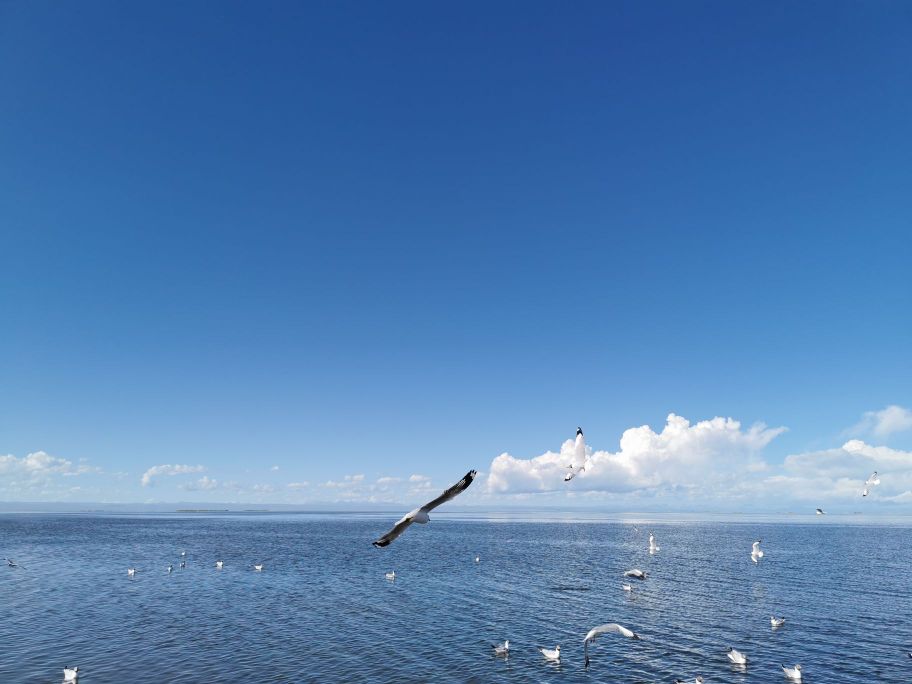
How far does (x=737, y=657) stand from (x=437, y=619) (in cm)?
2401

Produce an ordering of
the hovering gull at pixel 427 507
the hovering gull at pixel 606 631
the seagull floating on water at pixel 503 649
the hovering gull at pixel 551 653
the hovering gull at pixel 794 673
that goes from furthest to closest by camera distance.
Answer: the seagull floating on water at pixel 503 649
the hovering gull at pixel 551 653
the hovering gull at pixel 794 673
the hovering gull at pixel 606 631
the hovering gull at pixel 427 507

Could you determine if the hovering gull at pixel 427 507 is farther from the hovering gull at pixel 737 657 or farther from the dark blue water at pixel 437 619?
the hovering gull at pixel 737 657

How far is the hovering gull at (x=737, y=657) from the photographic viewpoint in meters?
36.6

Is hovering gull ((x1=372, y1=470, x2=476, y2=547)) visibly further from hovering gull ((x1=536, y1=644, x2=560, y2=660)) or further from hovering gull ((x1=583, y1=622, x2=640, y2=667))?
hovering gull ((x1=536, y1=644, x2=560, y2=660))

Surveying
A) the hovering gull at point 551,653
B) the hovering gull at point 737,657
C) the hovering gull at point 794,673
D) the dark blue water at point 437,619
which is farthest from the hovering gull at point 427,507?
the hovering gull at point 737,657

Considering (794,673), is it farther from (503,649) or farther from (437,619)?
(437,619)

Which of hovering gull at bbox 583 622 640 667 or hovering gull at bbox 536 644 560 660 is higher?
hovering gull at bbox 583 622 640 667

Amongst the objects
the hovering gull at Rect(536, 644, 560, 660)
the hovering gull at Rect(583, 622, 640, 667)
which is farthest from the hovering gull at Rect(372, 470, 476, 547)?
the hovering gull at Rect(536, 644, 560, 660)

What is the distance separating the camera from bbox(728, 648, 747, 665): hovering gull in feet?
120

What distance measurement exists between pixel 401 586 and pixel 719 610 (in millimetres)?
33797

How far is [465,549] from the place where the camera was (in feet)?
370

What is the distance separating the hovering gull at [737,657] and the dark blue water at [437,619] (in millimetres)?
774

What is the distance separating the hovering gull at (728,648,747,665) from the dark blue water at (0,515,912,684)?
0.77 meters

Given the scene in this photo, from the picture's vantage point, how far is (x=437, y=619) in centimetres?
4922
